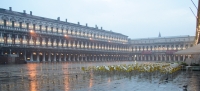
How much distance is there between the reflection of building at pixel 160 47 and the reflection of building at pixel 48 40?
2223cm

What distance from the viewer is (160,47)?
133m

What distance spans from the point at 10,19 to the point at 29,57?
13376mm

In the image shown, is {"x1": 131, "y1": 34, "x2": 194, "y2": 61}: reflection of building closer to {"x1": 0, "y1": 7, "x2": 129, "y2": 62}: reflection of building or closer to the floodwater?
{"x1": 0, "y1": 7, "x2": 129, "y2": 62}: reflection of building

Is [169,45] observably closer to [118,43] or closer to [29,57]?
[118,43]

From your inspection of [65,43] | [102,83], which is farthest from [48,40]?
[102,83]

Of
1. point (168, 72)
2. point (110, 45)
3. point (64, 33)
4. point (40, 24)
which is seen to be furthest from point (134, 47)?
point (168, 72)

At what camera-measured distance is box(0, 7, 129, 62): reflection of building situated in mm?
71000

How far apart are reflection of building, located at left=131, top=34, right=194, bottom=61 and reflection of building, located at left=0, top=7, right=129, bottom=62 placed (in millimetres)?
22231

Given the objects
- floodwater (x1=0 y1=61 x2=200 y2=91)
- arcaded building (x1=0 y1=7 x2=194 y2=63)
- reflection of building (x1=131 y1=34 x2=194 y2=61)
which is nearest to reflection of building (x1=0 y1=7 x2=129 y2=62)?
arcaded building (x1=0 y1=7 x2=194 y2=63)

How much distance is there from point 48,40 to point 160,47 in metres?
70.8

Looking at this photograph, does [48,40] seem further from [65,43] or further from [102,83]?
[102,83]

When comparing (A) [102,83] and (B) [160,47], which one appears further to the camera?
(B) [160,47]

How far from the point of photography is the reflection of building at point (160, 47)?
406ft

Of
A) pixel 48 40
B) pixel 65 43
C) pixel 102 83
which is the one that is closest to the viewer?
pixel 102 83
